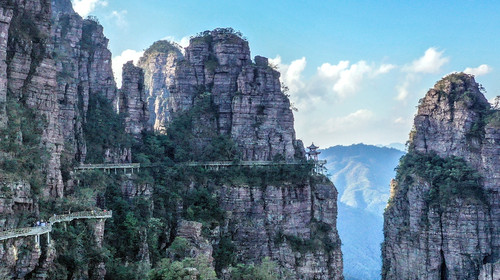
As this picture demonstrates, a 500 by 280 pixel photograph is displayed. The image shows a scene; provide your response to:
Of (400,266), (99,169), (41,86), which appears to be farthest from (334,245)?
(41,86)

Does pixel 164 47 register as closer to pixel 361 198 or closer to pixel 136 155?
pixel 136 155

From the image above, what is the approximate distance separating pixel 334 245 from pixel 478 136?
55.6 ft

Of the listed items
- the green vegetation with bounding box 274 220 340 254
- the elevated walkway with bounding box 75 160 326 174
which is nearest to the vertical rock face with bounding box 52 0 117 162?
the elevated walkway with bounding box 75 160 326 174

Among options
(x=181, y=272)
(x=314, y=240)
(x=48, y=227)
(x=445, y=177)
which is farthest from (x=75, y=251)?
(x=445, y=177)

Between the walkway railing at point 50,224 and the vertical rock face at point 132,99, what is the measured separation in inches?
652

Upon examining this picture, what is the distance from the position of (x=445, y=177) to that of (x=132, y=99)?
29101 millimetres

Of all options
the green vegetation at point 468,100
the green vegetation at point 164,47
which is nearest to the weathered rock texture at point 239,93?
the green vegetation at point 468,100

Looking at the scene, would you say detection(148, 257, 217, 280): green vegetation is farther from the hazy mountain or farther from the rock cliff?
the hazy mountain

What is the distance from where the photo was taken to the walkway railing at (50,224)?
25.9 metres

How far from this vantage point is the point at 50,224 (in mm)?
28844

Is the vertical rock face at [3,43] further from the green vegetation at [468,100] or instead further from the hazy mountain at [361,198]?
the hazy mountain at [361,198]

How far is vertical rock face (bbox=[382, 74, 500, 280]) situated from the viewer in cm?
4978

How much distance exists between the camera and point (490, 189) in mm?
50906

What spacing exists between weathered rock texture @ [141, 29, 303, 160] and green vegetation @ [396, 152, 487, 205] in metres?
11.3
